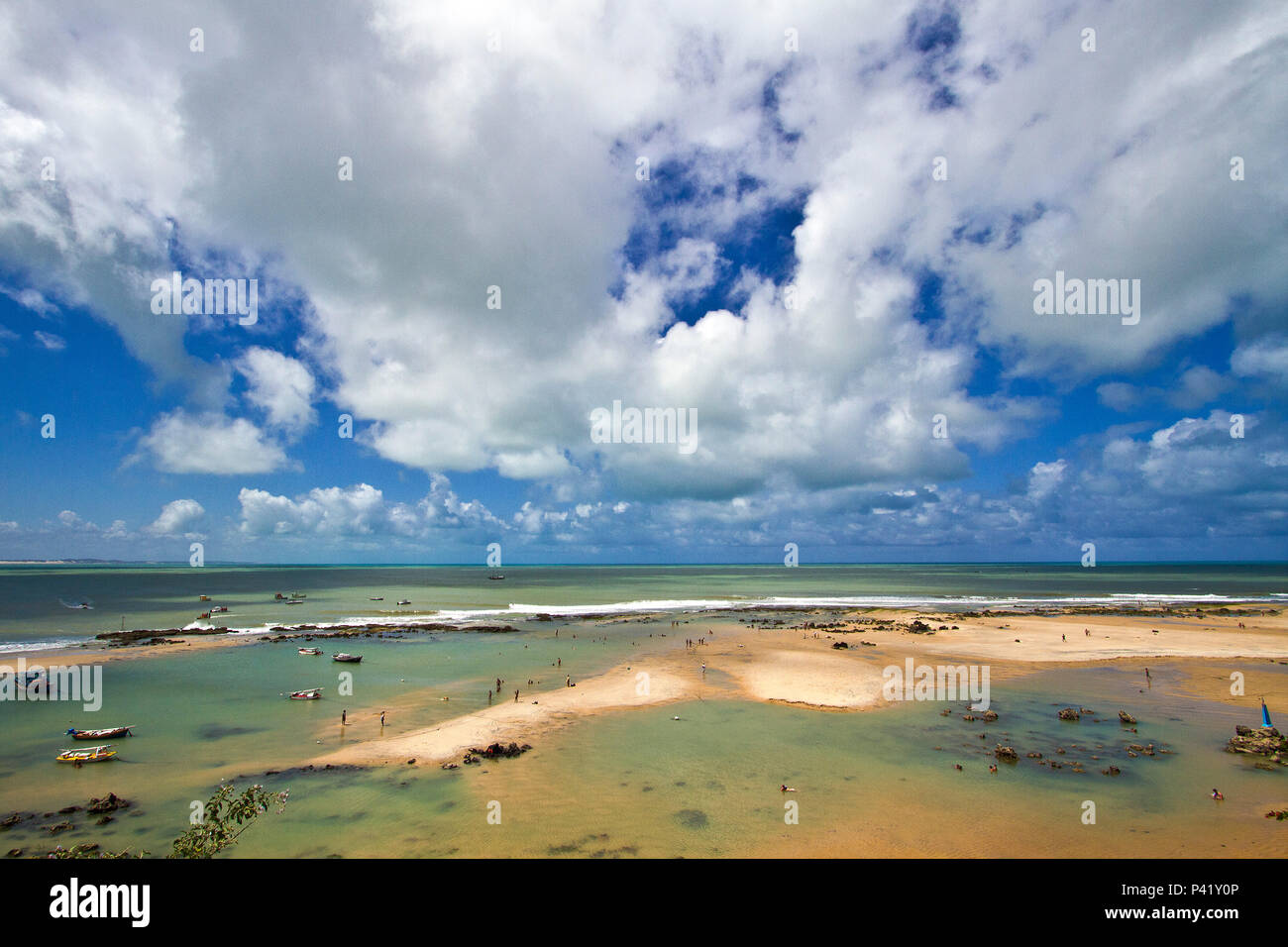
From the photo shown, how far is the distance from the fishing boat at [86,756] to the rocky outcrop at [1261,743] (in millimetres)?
52422

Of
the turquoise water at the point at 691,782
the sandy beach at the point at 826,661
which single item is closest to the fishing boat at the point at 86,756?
the turquoise water at the point at 691,782

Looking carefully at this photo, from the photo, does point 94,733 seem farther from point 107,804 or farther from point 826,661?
point 826,661

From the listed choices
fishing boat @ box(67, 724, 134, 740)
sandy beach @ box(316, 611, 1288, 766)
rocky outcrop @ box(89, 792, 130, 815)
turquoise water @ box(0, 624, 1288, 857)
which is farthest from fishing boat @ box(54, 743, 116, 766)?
sandy beach @ box(316, 611, 1288, 766)

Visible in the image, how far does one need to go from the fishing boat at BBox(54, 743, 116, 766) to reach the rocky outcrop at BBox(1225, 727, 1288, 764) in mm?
52422

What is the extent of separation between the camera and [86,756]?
2655cm

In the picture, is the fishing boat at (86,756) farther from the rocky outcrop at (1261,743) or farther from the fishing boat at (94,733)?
the rocky outcrop at (1261,743)

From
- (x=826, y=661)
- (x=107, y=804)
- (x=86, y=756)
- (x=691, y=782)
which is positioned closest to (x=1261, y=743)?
(x=691, y=782)

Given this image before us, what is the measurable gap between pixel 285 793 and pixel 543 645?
37844 mm

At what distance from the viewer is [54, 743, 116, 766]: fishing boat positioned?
2639cm

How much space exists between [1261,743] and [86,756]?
54.2 m

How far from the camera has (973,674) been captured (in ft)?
145

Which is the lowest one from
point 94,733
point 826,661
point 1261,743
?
point 826,661
